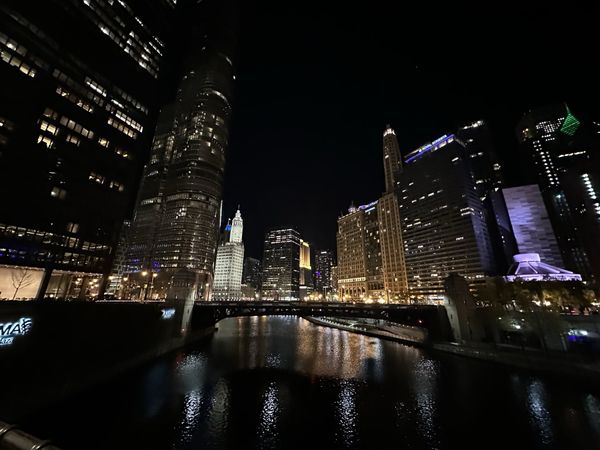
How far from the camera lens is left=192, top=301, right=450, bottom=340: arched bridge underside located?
191ft

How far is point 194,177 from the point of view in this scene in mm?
156750

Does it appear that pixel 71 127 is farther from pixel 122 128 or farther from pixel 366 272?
pixel 366 272

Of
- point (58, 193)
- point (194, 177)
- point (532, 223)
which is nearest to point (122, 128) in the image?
point (58, 193)

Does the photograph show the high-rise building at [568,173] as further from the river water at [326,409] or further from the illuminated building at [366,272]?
the river water at [326,409]

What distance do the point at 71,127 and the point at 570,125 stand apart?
247 meters

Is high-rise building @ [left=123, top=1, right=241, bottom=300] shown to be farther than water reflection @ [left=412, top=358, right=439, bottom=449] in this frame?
Answer: Yes

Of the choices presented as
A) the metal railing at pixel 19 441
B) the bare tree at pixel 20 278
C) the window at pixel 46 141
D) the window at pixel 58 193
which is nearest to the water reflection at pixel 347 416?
the metal railing at pixel 19 441

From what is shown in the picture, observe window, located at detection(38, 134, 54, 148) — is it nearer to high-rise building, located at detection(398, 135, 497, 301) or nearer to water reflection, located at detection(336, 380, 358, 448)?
water reflection, located at detection(336, 380, 358, 448)

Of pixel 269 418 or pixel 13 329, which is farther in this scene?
pixel 269 418

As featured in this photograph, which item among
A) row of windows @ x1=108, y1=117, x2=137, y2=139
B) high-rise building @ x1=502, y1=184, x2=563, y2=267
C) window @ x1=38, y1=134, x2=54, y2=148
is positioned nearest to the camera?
window @ x1=38, y1=134, x2=54, y2=148

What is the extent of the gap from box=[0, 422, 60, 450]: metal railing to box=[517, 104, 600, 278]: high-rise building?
161727 mm

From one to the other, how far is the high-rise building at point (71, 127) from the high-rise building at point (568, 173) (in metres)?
176

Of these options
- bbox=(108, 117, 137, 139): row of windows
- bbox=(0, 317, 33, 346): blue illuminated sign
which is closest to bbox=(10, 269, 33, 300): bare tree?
bbox=(0, 317, 33, 346): blue illuminated sign

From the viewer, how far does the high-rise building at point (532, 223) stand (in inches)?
5925
